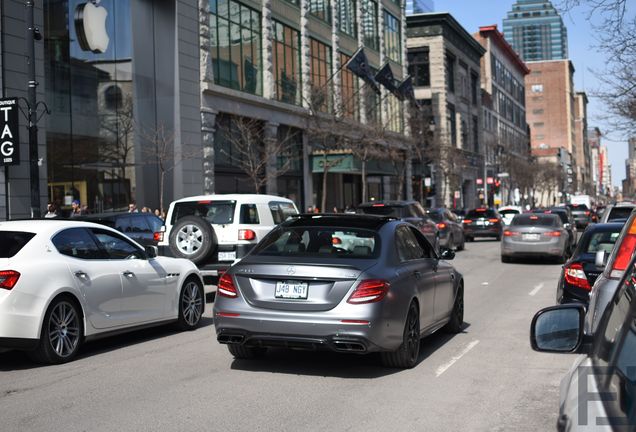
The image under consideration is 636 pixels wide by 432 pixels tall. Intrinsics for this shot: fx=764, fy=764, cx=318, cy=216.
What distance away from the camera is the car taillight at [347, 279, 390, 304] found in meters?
7.35

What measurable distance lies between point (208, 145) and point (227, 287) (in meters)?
23.9

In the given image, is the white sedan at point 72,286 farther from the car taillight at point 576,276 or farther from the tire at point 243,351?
the car taillight at point 576,276

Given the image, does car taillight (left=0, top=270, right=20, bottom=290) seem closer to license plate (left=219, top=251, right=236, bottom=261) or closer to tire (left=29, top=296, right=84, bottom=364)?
tire (left=29, top=296, right=84, bottom=364)

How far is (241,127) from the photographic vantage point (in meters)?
32.3

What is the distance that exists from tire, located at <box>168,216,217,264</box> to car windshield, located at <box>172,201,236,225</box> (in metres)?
0.92

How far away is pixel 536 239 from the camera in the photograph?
2305cm

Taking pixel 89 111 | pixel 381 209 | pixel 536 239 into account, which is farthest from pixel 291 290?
pixel 89 111

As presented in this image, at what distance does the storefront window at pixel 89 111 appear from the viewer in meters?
25.4

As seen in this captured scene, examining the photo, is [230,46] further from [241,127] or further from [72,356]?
[72,356]

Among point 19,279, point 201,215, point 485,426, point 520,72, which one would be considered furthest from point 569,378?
point 520,72

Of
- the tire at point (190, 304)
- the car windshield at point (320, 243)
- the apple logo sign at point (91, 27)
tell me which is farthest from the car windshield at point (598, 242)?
the apple logo sign at point (91, 27)

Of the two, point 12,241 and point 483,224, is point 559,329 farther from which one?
point 483,224

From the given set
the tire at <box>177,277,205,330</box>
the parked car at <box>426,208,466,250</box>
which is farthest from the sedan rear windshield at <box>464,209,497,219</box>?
the tire at <box>177,277,205,330</box>

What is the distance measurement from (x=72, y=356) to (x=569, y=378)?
6.92 metres
